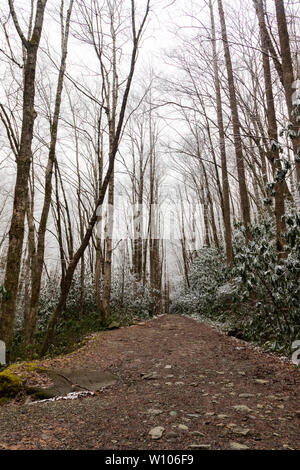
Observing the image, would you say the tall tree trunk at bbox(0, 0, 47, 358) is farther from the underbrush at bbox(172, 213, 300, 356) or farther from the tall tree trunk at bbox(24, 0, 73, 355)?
the underbrush at bbox(172, 213, 300, 356)

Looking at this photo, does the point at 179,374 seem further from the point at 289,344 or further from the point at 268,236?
the point at 268,236

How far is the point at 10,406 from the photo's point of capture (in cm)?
263

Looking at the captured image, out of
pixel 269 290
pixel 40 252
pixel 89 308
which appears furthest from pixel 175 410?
pixel 89 308

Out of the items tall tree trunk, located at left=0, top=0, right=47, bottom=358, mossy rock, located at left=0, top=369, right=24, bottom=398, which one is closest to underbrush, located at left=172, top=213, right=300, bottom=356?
mossy rock, located at left=0, top=369, right=24, bottom=398

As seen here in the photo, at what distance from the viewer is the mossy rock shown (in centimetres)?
288

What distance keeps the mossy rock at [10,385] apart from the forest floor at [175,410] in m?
0.23

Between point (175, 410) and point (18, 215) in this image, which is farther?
point (18, 215)

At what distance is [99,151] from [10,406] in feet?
29.8

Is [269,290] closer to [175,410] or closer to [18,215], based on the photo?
[175,410]

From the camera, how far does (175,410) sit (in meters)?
2.36

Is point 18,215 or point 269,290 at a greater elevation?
point 18,215

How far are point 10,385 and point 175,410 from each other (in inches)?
70.7

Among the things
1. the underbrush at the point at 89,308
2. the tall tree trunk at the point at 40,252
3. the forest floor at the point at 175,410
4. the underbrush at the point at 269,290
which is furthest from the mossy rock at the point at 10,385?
the underbrush at the point at 89,308
